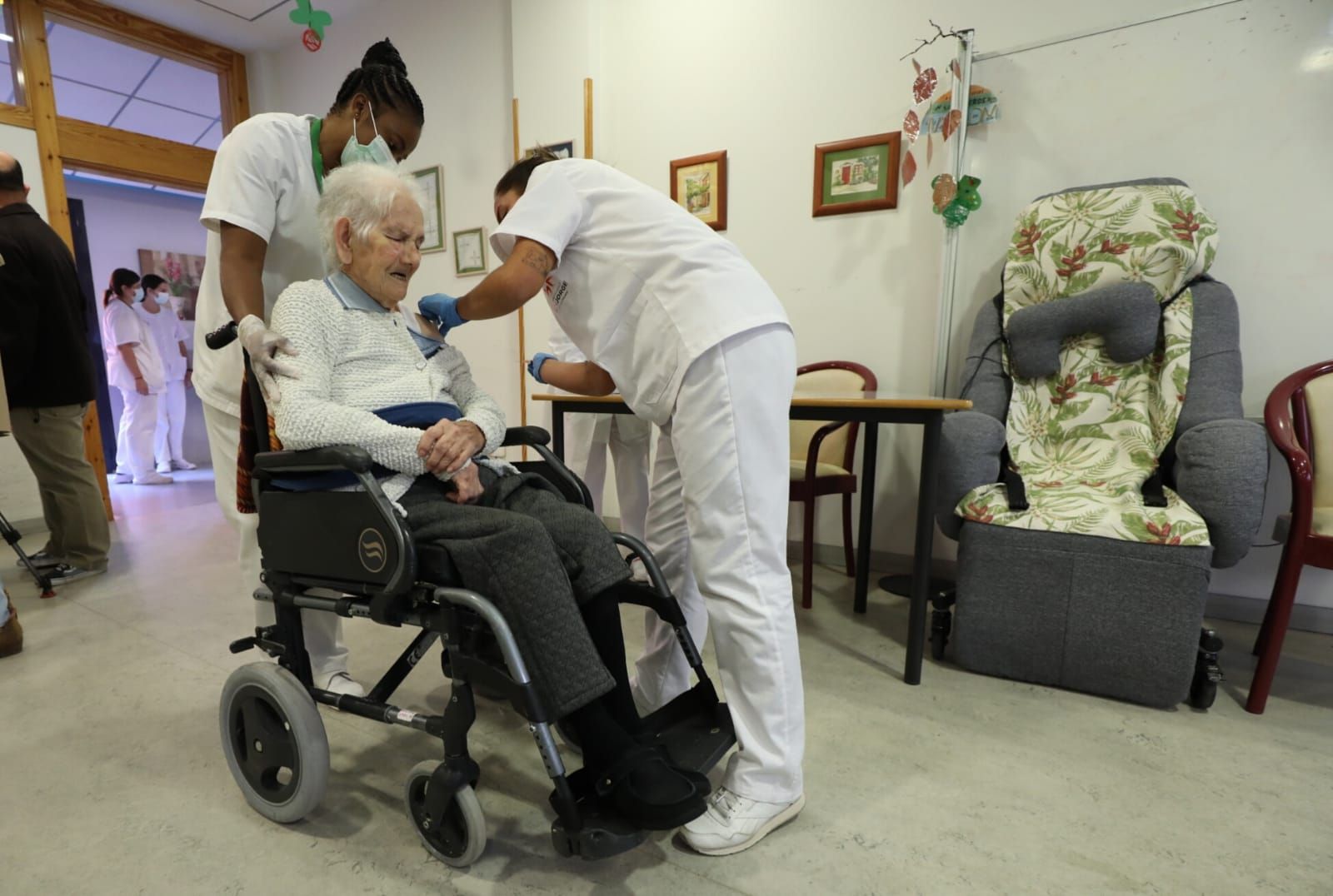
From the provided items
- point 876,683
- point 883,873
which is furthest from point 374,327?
point 876,683

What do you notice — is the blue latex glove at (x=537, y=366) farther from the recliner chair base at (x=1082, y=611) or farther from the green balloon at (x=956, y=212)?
the green balloon at (x=956, y=212)

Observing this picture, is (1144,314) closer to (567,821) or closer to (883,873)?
(883,873)

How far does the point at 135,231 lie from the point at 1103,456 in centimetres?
766

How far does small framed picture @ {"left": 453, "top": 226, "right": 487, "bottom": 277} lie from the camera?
3541 mm

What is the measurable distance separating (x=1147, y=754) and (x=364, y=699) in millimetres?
1610

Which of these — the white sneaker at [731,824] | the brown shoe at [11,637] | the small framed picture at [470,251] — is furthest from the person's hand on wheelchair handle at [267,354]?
the small framed picture at [470,251]

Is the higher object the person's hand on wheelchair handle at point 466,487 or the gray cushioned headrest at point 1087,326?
the gray cushioned headrest at point 1087,326

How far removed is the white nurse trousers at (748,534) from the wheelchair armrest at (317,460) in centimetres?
51

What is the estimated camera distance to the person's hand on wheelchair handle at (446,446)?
3.60ft

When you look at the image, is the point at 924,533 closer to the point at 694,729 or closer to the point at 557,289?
the point at 694,729

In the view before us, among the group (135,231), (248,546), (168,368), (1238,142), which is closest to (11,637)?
(248,546)

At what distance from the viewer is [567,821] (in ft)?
2.84

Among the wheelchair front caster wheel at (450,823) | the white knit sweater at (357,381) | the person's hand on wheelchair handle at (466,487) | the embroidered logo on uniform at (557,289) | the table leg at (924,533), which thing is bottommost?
the wheelchair front caster wheel at (450,823)

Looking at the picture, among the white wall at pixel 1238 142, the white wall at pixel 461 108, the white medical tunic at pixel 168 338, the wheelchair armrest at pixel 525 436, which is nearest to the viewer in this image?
the wheelchair armrest at pixel 525 436
